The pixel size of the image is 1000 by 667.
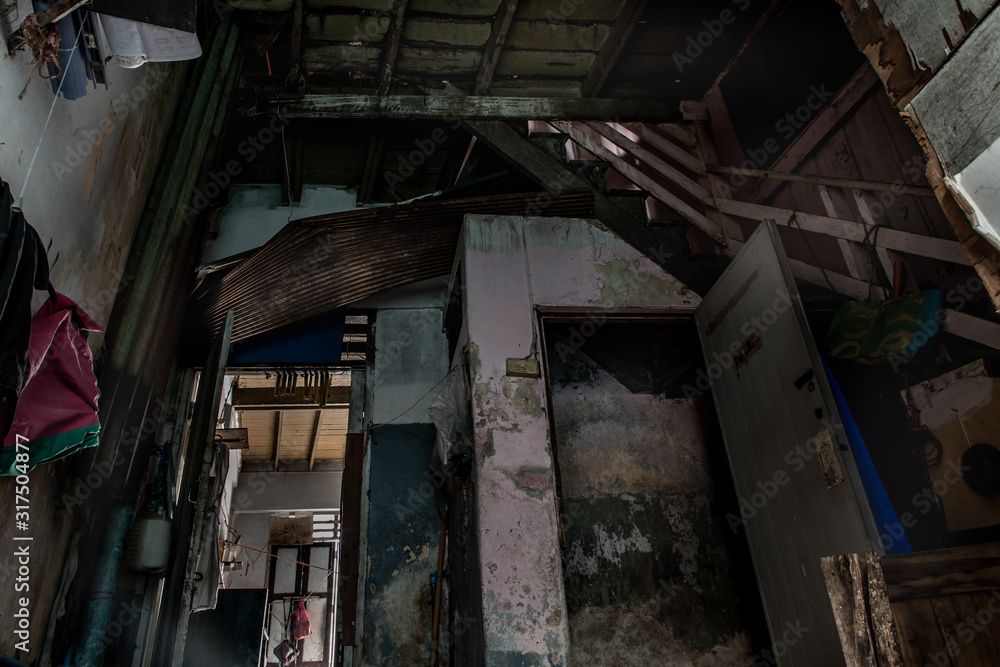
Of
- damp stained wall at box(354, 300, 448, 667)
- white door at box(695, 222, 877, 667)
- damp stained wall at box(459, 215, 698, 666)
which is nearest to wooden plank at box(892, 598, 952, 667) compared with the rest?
white door at box(695, 222, 877, 667)

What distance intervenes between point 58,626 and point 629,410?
332 cm

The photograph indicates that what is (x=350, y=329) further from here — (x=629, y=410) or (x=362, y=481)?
(x=629, y=410)

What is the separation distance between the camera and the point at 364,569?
3.83m

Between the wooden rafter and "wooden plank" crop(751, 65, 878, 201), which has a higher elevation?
the wooden rafter

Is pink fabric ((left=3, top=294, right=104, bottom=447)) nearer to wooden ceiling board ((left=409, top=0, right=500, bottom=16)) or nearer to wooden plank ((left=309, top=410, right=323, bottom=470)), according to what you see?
wooden ceiling board ((left=409, top=0, right=500, bottom=16))

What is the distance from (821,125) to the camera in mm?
3576

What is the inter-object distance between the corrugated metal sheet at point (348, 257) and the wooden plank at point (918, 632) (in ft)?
10.1

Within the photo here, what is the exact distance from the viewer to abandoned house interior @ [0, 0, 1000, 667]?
212 centimetres

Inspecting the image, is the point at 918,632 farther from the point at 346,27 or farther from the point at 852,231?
the point at 346,27

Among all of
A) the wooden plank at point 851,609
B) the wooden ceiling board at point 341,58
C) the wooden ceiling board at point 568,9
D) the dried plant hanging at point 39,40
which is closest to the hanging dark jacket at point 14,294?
the dried plant hanging at point 39,40

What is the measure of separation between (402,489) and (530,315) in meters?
1.63

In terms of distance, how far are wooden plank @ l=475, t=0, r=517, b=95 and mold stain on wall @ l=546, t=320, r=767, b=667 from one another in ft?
7.25

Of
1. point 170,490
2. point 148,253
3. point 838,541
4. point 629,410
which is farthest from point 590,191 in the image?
point 170,490

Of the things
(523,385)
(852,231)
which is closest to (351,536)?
(523,385)
